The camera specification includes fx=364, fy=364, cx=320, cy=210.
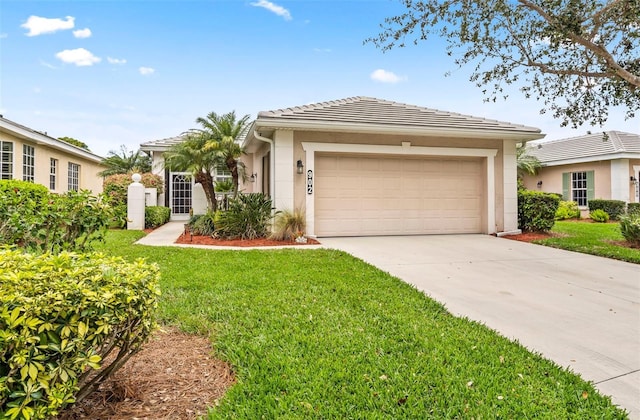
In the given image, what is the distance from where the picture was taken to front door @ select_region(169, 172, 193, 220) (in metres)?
17.0

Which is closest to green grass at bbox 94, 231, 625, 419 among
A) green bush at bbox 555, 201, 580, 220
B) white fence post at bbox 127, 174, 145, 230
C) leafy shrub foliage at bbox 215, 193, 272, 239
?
leafy shrub foliage at bbox 215, 193, 272, 239

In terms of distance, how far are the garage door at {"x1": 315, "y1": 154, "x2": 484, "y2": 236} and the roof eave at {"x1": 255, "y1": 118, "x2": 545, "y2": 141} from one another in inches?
36.1

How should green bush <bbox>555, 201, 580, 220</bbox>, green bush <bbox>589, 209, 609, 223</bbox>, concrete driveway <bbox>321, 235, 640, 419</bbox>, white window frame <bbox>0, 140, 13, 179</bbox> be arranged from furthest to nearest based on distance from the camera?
green bush <bbox>555, 201, 580, 220</bbox> < green bush <bbox>589, 209, 609, 223</bbox> < white window frame <bbox>0, 140, 13, 179</bbox> < concrete driveway <bbox>321, 235, 640, 419</bbox>

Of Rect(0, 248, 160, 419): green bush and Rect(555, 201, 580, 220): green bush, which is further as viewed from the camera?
Rect(555, 201, 580, 220): green bush

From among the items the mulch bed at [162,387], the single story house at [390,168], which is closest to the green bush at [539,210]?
the single story house at [390,168]

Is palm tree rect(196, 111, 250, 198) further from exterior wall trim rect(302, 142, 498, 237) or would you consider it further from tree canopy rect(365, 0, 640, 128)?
tree canopy rect(365, 0, 640, 128)

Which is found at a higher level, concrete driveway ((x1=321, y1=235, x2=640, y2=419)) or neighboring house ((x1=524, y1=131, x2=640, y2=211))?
neighboring house ((x1=524, y1=131, x2=640, y2=211))

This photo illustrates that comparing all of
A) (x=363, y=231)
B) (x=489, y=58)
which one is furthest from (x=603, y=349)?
(x=363, y=231)

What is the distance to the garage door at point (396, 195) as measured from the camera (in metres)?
10.5

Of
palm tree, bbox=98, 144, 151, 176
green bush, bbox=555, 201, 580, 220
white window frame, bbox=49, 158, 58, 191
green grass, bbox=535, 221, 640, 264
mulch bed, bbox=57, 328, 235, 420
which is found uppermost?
palm tree, bbox=98, 144, 151, 176

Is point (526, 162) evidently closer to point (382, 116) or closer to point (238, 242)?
point (382, 116)

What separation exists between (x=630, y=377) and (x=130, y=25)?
1252 cm

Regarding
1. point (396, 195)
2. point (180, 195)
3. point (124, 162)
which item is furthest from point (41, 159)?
point (396, 195)

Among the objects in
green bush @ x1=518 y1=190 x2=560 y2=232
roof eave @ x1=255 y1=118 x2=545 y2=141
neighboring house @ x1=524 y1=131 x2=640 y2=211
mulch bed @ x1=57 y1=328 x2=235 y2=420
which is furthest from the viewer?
neighboring house @ x1=524 y1=131 x2=640 y2=211
